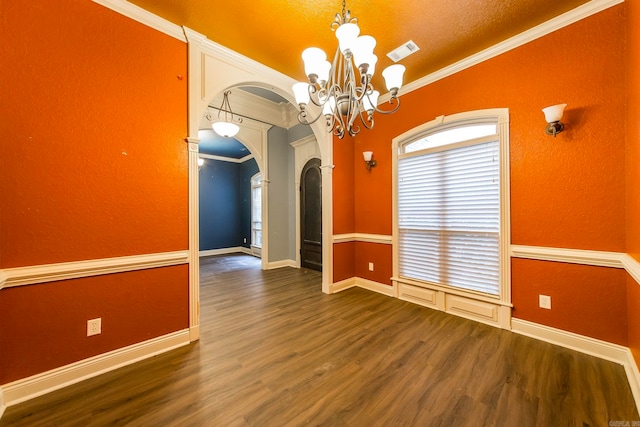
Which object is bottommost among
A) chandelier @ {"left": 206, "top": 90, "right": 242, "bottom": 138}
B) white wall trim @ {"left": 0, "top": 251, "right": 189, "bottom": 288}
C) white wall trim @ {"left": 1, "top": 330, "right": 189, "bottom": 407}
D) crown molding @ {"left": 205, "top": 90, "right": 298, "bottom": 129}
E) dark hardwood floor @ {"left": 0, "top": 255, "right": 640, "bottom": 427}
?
dark hardwood floor @ {"left": 0, "top": 255, "right": 640, "bottom": 427}

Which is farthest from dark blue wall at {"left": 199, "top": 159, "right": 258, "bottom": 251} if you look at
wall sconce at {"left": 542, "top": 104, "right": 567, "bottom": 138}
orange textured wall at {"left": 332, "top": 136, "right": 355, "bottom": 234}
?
wall sconce at {"left": 542, "top": 104, "right": 567, "bottom": 138}

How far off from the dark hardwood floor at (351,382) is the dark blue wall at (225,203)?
16.8ft

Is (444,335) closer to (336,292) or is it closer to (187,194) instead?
(336,292)

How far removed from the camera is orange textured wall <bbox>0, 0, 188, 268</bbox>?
165 centimetres

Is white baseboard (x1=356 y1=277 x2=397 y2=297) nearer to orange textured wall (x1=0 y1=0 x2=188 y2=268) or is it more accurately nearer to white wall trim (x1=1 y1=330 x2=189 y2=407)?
white wall trim (x1=1 y1=330 x2=189 y2=407)

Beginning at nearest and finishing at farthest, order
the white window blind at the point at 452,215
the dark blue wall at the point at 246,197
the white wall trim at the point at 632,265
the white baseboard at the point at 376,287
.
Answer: the white wall trim at the point at 632,265 < the white window blind at the point at 452,215 < the white baseboard at the point at 376,287 < the dark blue wall at the point at 246,197

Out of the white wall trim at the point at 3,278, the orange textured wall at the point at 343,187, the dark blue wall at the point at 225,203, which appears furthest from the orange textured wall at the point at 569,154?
the dark blue wall at the point at 225,203

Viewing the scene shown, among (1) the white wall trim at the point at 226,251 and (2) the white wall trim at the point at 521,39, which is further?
(1) the white wall trim at the point at 226,251

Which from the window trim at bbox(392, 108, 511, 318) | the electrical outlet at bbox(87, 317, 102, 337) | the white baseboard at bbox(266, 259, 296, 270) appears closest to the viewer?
the electrical outlet at bbox(87, 317, 102, 337)

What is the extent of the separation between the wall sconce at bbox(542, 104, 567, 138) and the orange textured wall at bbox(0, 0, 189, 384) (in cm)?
332

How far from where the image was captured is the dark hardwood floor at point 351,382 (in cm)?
149

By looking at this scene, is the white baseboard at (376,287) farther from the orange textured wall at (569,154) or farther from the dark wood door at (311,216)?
the orange textured wall at (569,154)

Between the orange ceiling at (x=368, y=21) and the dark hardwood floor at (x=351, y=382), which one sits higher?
the orange ceiling at (x=368, y=21)

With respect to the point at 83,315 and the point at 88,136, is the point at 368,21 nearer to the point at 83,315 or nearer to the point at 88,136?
the point at 88,136
